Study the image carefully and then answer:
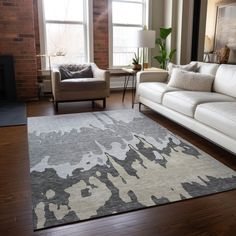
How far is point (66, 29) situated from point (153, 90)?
2753 mm

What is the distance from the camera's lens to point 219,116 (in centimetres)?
242

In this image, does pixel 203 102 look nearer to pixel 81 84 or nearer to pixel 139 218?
pixel 139 218

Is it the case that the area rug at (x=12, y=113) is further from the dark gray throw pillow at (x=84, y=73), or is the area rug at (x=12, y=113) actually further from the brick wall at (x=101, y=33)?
the brick wall at (x=101, y=33)

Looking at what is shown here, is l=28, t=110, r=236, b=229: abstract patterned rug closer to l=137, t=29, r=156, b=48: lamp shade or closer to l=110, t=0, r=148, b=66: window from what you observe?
l=137, t=29, r=156, b=48: lamp shade

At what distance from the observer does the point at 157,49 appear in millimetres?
6008

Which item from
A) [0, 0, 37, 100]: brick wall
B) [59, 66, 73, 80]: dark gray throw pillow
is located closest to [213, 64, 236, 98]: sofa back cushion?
[59, 66, 73, 80]: dark gray throw pillow

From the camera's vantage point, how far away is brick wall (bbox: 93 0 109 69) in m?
5.51

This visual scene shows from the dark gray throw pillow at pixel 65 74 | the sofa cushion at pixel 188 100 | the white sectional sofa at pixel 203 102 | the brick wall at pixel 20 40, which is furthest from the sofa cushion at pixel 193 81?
the brick wall at pixel 20 40

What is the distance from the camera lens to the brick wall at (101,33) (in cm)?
551

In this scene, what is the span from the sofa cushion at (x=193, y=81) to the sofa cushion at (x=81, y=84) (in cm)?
133

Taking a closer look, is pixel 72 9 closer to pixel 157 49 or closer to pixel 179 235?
pixel 157 49

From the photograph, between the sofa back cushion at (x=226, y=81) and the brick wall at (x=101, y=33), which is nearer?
the sofa back cushion at (x=226, y=81)

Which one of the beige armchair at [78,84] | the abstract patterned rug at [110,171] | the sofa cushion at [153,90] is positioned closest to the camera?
the abstract patterned rug at [110,171]

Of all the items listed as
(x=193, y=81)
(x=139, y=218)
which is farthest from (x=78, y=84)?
(x=139, y=218)
